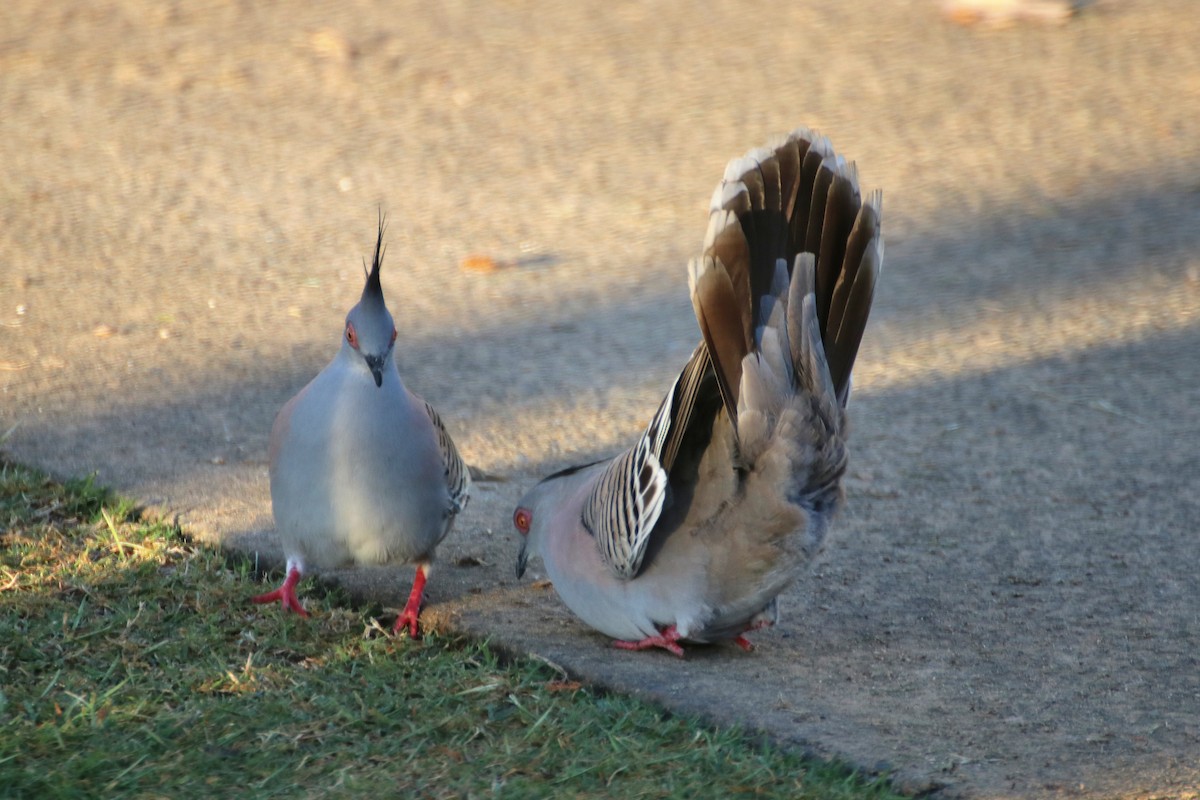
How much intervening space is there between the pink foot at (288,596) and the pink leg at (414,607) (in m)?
0.25

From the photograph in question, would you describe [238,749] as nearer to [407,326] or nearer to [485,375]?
[485,375]

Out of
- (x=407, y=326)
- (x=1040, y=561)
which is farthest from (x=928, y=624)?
(x=407, y=326)

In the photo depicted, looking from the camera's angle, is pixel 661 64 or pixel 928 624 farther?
pixel 661 64

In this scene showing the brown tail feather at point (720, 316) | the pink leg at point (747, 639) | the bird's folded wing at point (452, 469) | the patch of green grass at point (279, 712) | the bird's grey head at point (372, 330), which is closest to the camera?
the patch of green grass at point (279, 712)

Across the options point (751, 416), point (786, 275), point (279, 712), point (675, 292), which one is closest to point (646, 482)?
point (751, 416)

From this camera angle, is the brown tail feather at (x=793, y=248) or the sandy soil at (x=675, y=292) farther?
the sandy soil at (x=675, y=292)

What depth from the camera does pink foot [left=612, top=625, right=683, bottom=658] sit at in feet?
11.9

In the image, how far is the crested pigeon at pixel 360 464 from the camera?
11.9 ft

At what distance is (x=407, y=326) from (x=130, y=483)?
5.56ft

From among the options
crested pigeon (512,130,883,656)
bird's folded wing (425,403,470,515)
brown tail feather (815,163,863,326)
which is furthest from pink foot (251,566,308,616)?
brown tail feather (815,163,863,326)

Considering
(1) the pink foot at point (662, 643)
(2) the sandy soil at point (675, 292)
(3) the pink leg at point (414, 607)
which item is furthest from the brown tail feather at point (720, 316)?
(3) the pink leg at point (414, 607)

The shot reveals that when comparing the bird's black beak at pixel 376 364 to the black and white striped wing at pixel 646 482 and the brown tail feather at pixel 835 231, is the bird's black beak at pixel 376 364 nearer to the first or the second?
the black and white striped wing at pixel 646 482

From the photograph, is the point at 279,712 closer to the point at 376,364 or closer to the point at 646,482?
the point at 376,364

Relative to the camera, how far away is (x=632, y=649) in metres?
3.69
